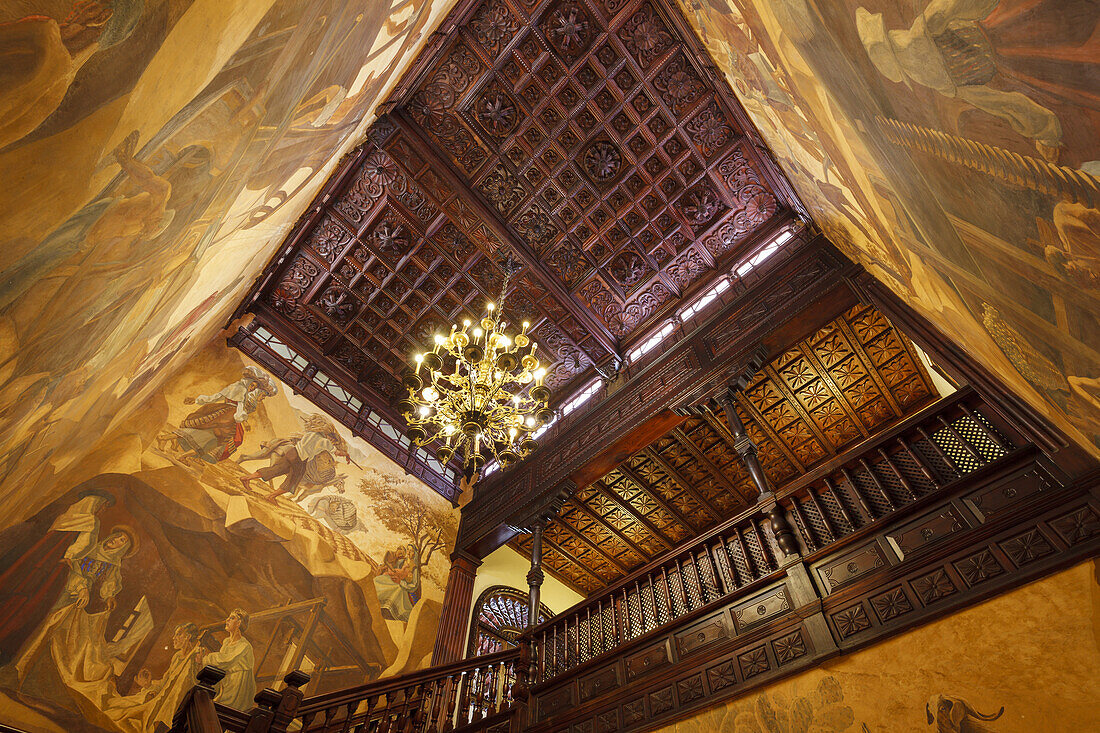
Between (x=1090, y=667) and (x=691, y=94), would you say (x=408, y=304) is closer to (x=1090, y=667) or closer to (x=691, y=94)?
(x=691, y=94)

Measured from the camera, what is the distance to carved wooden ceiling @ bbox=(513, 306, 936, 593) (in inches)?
279

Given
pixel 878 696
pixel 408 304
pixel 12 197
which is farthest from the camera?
pixel 408 304

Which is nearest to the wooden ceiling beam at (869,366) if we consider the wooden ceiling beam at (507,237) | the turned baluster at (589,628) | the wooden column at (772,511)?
the wooden column at (772,511)

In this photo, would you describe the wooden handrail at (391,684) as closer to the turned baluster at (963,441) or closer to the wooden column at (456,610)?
the wooden column at (456,610)

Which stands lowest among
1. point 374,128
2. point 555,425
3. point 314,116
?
point 314,116

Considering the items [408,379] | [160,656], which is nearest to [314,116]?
[408,379]

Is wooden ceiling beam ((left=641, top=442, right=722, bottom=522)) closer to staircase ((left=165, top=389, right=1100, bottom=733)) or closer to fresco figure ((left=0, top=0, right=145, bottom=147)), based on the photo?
staircase ((left=165, top=389, right=1100, bottom=733))

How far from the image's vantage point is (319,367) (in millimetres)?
8797

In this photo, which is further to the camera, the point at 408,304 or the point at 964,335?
the point at 408,304

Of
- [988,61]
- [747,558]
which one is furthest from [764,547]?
[988,61]

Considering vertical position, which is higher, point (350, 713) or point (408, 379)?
point (408, 379)

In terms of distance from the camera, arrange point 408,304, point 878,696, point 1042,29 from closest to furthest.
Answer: point 1042,29 → point 878,696 → point 408,304

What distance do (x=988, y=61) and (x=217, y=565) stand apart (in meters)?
7.66

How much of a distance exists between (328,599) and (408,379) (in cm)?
363
